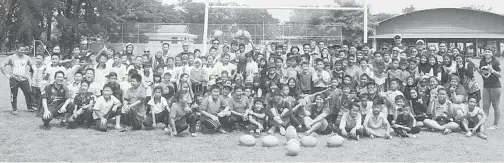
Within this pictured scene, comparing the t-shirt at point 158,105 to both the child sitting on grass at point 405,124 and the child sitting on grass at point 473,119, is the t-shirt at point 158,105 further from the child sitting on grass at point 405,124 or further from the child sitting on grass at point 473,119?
the child sitting on grass at point 473,119

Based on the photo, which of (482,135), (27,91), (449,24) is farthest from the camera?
(449,24)

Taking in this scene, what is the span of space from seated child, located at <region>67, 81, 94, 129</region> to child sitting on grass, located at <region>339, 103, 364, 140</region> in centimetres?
367

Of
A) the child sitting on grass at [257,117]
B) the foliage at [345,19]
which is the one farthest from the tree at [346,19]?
the child sitting on grass at [257,117]

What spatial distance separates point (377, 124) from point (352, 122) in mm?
345

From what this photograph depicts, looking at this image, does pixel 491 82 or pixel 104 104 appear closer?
pixel 104 104

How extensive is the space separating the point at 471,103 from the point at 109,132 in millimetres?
5272

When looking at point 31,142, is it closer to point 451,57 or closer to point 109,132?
point 109,132

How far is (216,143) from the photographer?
5.39 m

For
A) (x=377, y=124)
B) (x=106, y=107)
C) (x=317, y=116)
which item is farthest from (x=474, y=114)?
(x=106, y=107)

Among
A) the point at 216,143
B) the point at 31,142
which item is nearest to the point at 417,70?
the point at 216,143

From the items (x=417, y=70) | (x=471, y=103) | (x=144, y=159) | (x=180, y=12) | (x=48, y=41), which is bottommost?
(x=144, y=159)

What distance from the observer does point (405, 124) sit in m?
6.14

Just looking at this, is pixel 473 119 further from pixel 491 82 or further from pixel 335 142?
pixel 335 142

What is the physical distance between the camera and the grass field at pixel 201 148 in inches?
181
